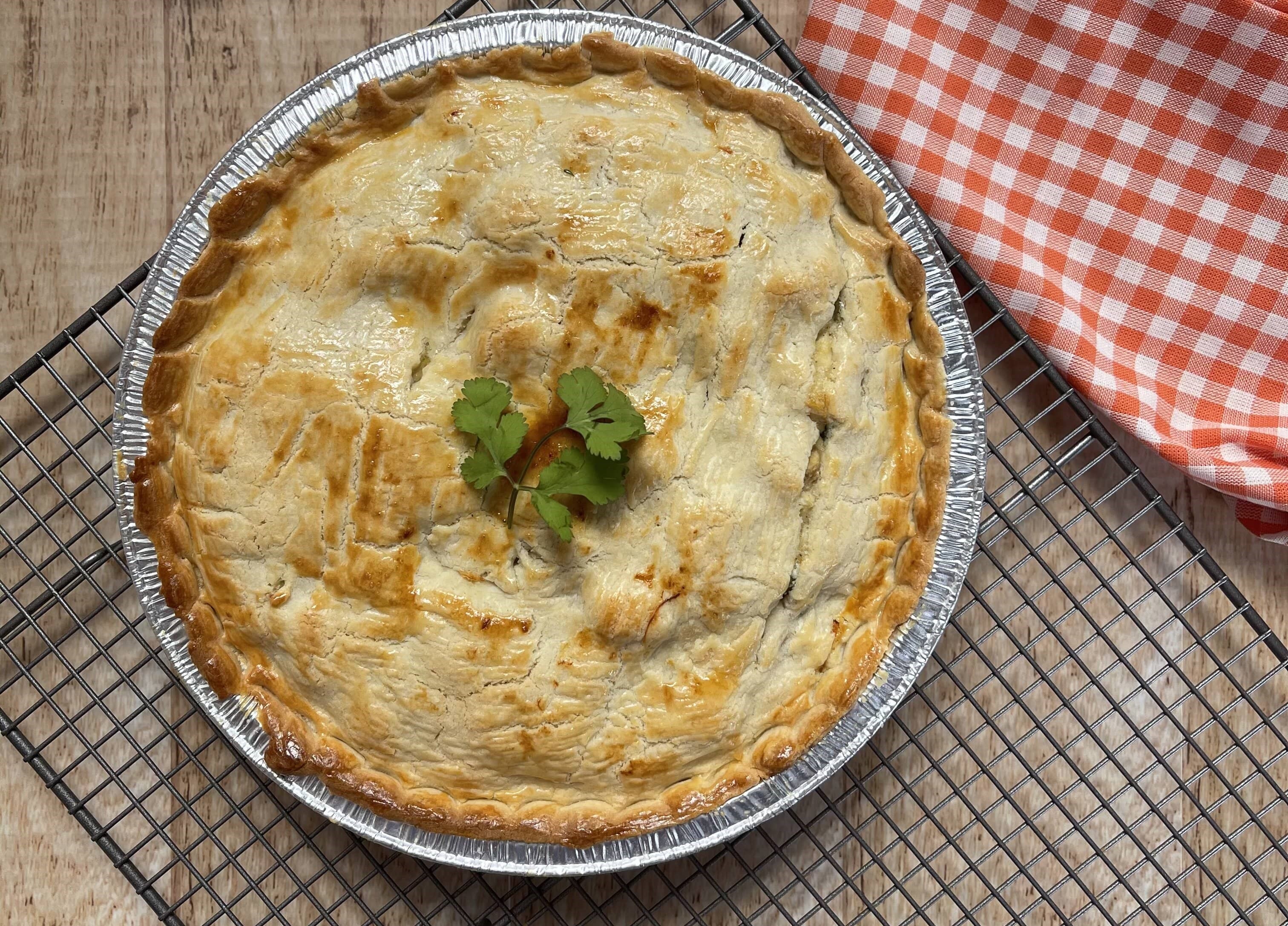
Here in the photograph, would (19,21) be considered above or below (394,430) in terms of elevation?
above

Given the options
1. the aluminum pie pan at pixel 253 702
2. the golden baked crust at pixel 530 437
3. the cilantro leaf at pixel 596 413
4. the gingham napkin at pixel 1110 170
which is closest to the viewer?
the cilantro leaf at pixel 596 413

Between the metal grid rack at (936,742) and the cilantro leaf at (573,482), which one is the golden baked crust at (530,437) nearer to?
the cilantro leaf at (573,482)

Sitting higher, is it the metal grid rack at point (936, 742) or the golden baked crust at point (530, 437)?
the golden baked crust at point (530, 437)

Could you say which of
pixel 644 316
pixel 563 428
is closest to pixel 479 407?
pixel 563 428

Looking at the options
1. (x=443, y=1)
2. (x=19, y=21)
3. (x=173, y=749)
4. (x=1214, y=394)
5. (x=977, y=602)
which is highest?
(x=443, y=1)

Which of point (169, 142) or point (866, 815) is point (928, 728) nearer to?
point (866, 815)

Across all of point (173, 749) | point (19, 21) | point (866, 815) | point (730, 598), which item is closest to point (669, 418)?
point (730, 598)

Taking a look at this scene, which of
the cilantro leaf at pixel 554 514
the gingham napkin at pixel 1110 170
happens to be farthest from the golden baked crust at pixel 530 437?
the gingham napkin at pixel 1110 170
